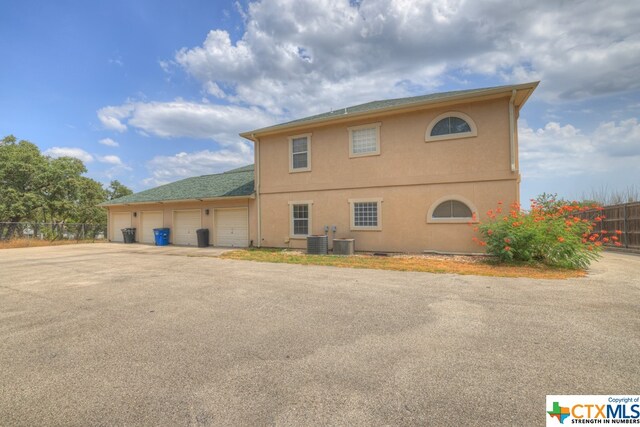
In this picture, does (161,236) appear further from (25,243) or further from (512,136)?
(512,136)

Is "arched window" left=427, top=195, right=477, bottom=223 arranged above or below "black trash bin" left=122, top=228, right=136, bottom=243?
above

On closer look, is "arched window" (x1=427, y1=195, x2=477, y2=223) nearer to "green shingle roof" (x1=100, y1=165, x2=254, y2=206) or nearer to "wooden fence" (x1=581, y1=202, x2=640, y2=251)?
"wooden fence" (x1=581, y1=202, x2=640, y2=251)

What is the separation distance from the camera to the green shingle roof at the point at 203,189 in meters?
16.0

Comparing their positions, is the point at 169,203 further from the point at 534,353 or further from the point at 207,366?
the point at 534,353

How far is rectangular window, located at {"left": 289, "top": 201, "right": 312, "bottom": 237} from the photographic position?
44.5ft

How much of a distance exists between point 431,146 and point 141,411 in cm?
1134

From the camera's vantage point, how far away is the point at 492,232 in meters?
9.24

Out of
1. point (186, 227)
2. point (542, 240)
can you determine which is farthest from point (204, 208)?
point (542, 240)

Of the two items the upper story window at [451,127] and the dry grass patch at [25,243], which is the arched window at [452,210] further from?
the dry grass patch at [25,243]

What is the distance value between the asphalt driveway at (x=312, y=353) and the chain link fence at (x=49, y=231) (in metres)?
19.5

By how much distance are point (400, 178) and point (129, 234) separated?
17.1 meters

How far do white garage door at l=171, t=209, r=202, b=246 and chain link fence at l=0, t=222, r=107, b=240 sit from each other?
1021 cm

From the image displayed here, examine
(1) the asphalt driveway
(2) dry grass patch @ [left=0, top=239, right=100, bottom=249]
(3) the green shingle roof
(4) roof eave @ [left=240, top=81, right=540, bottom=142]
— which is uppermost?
(4) roof eave @ [left=240, top=81, right=540, bottom=142]

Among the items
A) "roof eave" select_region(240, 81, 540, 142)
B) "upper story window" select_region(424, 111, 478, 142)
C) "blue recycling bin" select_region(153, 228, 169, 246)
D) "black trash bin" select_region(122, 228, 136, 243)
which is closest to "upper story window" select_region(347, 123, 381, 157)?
"roof eave" select_region(240, 81, 540, 142)
